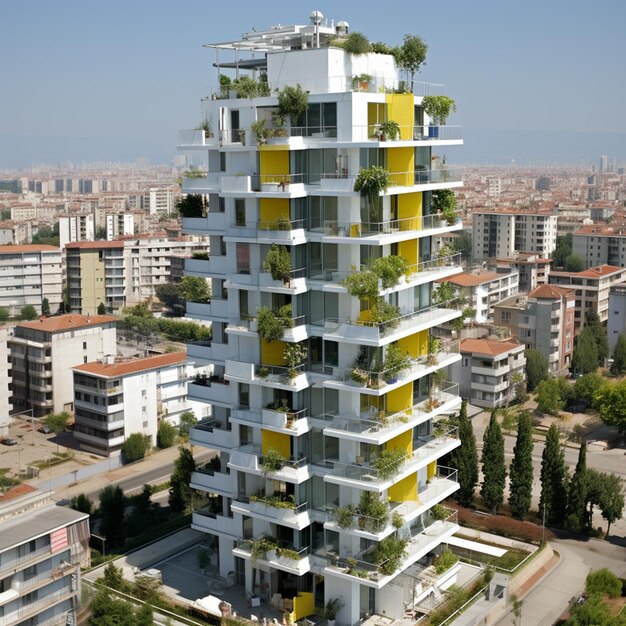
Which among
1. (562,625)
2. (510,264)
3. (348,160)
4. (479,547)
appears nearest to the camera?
(348,160)

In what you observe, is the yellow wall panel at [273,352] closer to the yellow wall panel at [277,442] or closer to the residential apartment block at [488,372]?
the yellow wall panel at [277,442]

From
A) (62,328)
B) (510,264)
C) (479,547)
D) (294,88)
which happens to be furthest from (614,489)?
(510,264)

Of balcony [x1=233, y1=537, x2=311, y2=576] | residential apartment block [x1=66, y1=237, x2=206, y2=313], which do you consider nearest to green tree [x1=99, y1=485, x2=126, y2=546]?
balcony [x1=233, y1=537, x2=311, y2=576]

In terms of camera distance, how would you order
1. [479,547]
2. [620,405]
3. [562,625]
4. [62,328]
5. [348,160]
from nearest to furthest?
[348,160]
[562,625]
[479,547]
[620,405]
[62,328]

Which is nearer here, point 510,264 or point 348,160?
point 348,160

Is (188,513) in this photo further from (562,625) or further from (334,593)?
(562,625)

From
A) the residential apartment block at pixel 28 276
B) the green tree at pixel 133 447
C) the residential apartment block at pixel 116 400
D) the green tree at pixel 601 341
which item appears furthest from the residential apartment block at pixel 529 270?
the green tree at pixel 133 447

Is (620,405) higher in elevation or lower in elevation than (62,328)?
lower
